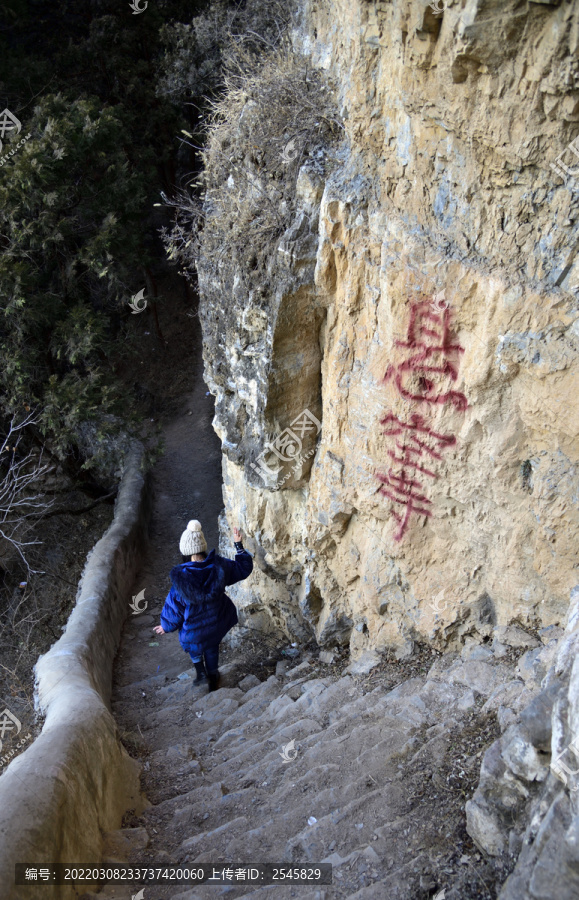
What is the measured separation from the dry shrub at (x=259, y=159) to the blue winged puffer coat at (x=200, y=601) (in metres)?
2.38

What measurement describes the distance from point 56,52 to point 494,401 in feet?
37.5

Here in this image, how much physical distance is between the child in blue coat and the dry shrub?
2.25m

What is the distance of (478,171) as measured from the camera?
3314 millimetres

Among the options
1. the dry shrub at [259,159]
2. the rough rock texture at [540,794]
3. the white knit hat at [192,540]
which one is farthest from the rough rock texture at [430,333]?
the rough rock texture at [540,794]

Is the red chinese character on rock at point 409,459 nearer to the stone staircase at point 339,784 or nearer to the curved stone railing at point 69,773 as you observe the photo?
the stone staircase at point 339,784

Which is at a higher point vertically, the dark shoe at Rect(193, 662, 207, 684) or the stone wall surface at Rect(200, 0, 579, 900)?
the stone wall surface at Rect(200, 0, 579, 900)

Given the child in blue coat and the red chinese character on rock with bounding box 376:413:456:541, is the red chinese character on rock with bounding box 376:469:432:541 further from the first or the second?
the child in blue coat

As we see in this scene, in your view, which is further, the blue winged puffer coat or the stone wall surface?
the blue winged puffer coat

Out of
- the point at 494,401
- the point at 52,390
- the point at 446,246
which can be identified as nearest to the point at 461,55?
the point at 446,246

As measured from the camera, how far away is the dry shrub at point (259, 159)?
4.88m

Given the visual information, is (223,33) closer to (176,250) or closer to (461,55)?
(176,250)

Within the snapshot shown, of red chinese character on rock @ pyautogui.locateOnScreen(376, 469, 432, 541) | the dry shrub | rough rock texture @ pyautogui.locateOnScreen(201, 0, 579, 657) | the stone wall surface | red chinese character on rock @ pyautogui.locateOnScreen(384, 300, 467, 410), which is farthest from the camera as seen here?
Answer: the dry shrub

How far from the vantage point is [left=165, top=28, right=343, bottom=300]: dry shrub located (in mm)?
4879

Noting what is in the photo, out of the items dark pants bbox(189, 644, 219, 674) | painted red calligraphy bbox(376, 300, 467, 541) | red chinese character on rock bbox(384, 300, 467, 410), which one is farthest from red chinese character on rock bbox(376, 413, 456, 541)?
dark pants bbox(189, 644, 219, 674)
